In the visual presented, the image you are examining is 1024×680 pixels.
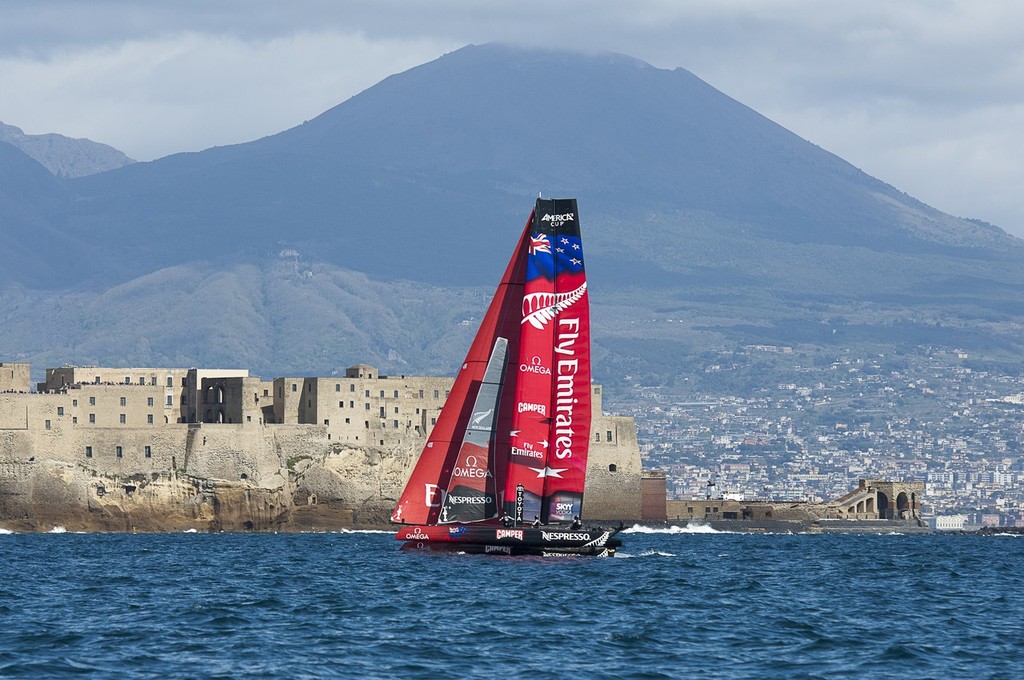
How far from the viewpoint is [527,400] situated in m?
69.5

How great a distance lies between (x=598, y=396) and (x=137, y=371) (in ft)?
109

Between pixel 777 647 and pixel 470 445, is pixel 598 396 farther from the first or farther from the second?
pixel 777 647

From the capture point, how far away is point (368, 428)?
142625mm

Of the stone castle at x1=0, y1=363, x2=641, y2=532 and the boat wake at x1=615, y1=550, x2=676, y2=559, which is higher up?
the stone castle at x1=0, y1=363, x2=641, y2=532

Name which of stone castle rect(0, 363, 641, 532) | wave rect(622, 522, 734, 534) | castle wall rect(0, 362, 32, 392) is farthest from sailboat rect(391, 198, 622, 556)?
wave rect(622, 522, 734, 534)

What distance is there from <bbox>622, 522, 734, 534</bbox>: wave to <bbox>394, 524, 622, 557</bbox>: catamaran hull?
74.9 m

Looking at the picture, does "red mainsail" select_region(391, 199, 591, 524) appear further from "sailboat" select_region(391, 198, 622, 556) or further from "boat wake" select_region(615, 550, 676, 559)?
"boat wake" select_region(615, 550, 676, 559)

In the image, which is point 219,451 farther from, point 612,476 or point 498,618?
point 498,618

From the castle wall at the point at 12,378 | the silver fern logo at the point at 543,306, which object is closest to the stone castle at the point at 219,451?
the castle wall at the point at 12,378

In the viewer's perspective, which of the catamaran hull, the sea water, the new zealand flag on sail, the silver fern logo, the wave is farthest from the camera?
the wave

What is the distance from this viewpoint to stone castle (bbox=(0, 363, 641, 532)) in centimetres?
12519

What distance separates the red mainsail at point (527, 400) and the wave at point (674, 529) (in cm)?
7629

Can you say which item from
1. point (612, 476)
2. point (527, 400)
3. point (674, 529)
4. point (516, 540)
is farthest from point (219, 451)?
point (527, 400)

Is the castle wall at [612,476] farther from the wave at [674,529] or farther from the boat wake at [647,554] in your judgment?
the boat wake at [647,554]
